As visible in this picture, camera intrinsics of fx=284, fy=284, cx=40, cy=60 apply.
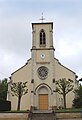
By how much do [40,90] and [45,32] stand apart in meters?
9.69

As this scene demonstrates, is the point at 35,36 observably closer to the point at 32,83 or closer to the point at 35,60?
the point at 35,60

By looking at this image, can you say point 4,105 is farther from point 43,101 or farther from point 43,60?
point 43,60

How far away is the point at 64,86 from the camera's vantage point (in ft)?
131

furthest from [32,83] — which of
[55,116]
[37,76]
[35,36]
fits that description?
[55,116]

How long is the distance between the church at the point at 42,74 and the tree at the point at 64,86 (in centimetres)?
95

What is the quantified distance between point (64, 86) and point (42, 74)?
5190mm

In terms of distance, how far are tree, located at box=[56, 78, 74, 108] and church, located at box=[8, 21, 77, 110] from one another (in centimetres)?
95

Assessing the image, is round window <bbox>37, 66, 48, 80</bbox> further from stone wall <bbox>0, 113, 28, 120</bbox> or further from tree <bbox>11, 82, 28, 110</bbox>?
stone wall <bbox>0, 113, 28, 120</bbox>

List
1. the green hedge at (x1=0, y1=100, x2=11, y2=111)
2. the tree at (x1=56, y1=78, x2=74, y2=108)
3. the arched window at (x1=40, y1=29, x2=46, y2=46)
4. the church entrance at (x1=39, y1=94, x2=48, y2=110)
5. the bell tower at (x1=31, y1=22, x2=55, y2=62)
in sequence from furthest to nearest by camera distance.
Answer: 1. the arched window at (x1=40, y1=29, x2=46, y2=46)
2. the bell tower at (x1=31, y1=22, x2=55, y2=62)
3. the church entrance at (x1=39, y1=94, x2=48, y2=110)
4. the tree at (x1=56, y1=78, x2=74, y2=108)
5. the green hedge at (x1=0, y1=100, x2=11, y2=111)

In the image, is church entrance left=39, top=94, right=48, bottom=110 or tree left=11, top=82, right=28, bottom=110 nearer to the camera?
tree left=11, top=82, right=28, bottom=110

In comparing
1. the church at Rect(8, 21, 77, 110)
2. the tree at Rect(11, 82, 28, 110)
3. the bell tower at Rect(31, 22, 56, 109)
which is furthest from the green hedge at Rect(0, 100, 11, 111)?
the bell tower at Rect(31, 22, 56, 109)

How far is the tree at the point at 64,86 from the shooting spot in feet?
131

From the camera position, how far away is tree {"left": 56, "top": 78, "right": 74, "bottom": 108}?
131 ft

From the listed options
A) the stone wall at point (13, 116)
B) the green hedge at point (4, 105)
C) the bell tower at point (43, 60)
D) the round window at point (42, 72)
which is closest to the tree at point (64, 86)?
the bell tower at point (43, 60)
